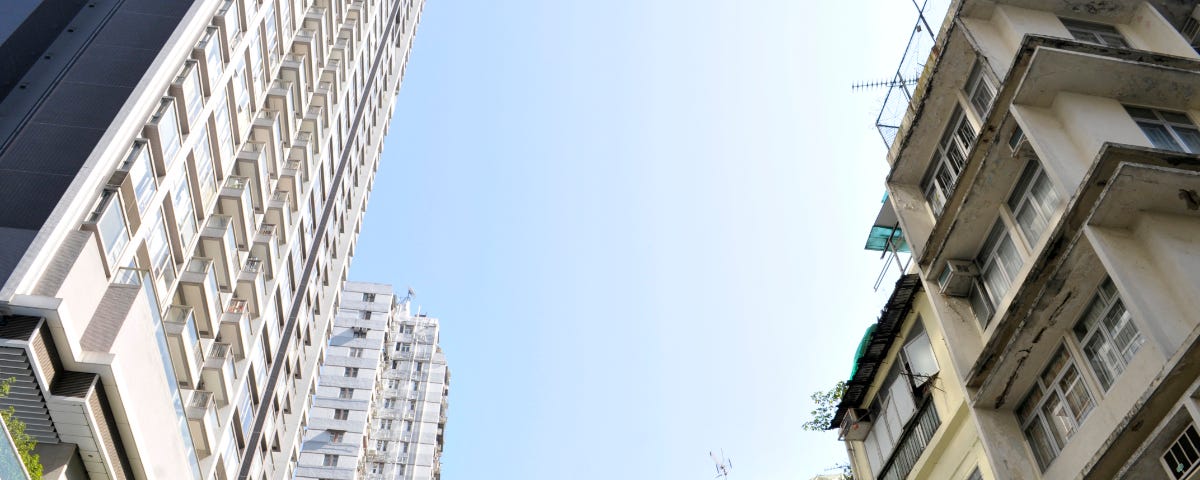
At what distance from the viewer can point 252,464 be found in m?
29.8

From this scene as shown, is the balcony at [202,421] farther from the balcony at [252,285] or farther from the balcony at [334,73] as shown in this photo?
the balcony at [334,73]

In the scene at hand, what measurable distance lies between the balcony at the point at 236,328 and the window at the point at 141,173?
655cm

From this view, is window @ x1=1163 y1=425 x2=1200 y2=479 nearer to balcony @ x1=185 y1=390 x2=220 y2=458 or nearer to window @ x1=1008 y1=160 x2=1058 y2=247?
window @ x1=1008 y1=160 x2=1058 y2=247

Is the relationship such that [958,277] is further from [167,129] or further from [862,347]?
[167,129]

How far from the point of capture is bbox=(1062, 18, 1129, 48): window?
16.3 meters

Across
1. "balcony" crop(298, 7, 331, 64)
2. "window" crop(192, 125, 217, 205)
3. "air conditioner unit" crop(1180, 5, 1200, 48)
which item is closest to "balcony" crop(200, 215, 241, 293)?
"window" crop(192, 125, 217, 205)

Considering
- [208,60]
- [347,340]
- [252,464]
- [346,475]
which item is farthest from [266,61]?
[347,340]

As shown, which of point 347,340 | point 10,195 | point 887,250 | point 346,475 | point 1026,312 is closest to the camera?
point 1026,312

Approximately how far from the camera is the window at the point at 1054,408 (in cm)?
1315

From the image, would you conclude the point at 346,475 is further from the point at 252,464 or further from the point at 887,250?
the point at 887,250

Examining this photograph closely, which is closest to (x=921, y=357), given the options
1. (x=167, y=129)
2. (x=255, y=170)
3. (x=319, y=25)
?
(x=167, y=129)

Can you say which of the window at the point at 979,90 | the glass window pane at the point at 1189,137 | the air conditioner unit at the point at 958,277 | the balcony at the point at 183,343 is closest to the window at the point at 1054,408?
the air conditioner unit at the point at 958,277

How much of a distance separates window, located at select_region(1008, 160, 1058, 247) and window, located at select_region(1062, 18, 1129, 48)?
334 centimetres

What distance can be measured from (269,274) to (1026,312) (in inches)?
952
